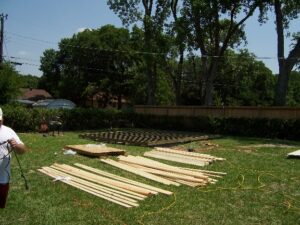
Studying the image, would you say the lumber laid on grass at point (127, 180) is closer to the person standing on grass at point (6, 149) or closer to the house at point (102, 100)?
the person standing on grass at point (6, 149)

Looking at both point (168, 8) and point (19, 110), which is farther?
point (168, 8)

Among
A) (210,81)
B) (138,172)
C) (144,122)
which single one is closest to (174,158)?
(138,172)

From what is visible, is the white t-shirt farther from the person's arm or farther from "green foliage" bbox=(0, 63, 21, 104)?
"green foliage" bbox=(0, 63, 21, 104)

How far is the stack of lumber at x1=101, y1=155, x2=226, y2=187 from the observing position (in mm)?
9211

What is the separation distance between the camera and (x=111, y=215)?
6594 millimetres

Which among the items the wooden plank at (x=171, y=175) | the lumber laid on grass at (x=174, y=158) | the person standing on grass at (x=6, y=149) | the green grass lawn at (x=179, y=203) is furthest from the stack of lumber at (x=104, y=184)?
the lumber laid on grass at (x=174, y=158)

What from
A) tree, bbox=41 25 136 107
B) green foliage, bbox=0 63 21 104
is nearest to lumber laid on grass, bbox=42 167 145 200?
green foliage, bbox=0 63 21 104

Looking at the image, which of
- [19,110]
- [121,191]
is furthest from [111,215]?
[19,110]

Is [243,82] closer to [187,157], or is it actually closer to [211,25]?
[211,25]

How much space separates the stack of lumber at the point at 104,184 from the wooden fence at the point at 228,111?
13.8 m

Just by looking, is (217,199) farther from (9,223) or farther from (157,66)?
(157,66)

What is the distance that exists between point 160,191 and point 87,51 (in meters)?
47.5

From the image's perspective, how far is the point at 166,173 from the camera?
996cm

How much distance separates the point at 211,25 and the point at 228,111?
861 centimetres
